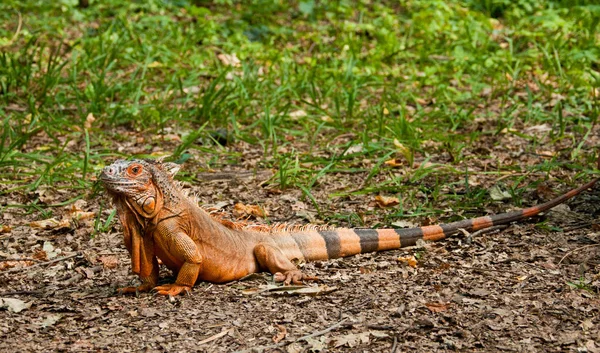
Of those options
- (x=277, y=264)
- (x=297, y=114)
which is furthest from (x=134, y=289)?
(x=297, y=114)

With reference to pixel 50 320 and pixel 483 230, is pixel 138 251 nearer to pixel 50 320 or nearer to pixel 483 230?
pixel 50 320

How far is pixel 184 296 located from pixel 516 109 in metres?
4.82

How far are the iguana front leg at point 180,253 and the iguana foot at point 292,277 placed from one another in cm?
49

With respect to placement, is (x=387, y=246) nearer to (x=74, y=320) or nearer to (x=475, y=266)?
(x=475, y=266)

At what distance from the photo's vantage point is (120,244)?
5480 millimetres

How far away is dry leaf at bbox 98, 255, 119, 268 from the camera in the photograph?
16.7 ft

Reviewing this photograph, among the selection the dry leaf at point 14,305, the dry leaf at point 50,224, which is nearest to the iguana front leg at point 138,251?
the dry leaf at point 14,305

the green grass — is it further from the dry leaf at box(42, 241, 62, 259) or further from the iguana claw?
the iguana claw

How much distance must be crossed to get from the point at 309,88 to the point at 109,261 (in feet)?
11.7

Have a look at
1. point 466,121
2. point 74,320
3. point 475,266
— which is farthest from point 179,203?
point 466,121

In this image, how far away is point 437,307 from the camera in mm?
4148

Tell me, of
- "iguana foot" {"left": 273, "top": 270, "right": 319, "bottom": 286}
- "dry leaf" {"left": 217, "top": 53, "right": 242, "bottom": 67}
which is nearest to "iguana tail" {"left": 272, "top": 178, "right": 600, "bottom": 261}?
"iguana foot" {"left": 273, "top": 270, "right": 319, "bottom": 286}

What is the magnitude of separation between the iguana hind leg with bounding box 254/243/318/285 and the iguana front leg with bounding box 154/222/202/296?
0.47 m

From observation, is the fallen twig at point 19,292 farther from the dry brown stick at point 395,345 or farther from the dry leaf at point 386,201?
the dry leaf at point 386,201
